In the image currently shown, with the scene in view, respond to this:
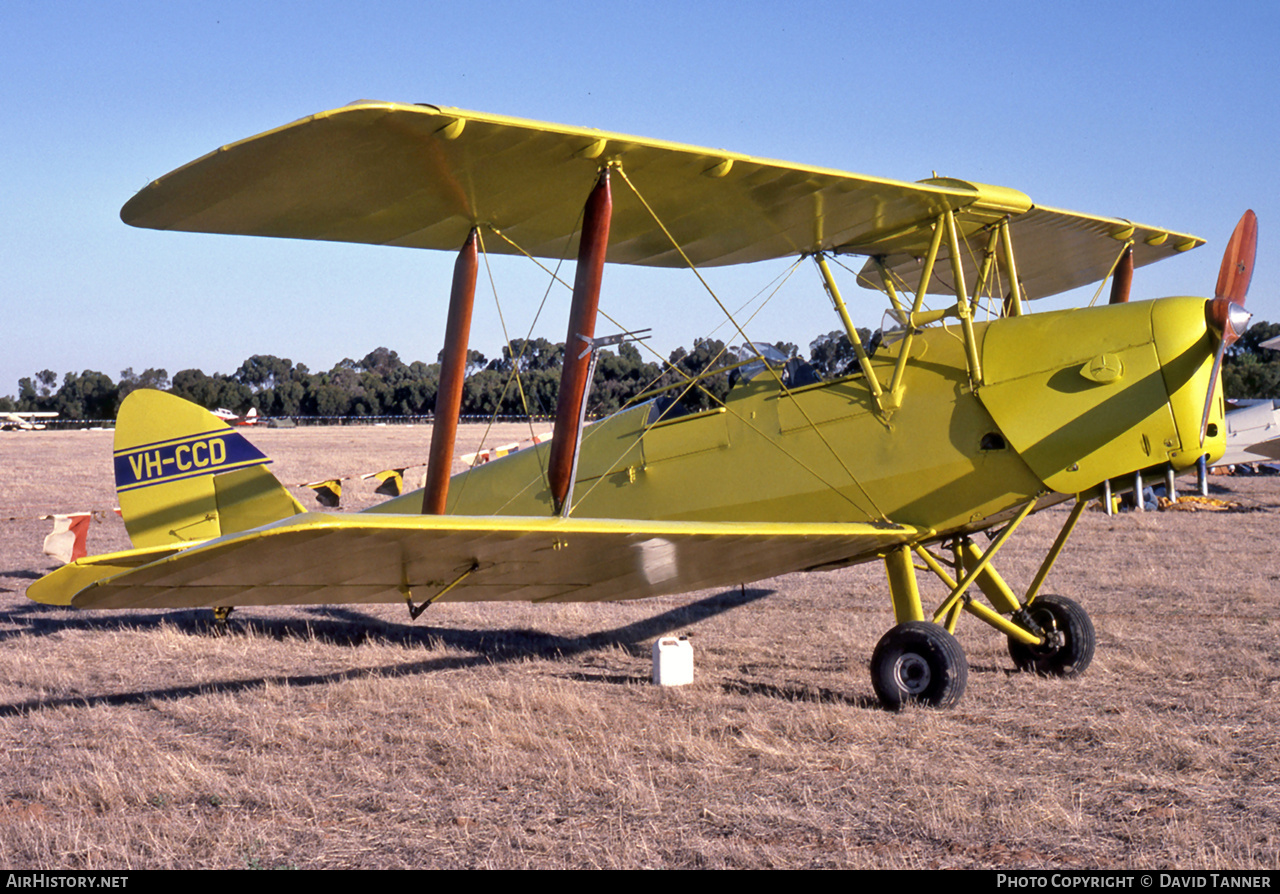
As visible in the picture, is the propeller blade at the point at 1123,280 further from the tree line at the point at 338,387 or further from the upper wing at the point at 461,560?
the tree line at the point at 338,387

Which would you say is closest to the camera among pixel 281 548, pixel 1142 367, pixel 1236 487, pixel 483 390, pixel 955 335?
pixel 281 548

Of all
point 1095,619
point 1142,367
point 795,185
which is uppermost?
point 795,185

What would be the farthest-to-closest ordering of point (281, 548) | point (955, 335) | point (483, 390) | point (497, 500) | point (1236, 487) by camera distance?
1. point (483, 390)
2. point (1236, 487)
3. point (497, 500)
4. point (955, 335)
5. point (281, 548)

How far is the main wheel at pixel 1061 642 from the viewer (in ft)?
19.0

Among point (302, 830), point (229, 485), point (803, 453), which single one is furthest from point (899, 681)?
point (229, 485)

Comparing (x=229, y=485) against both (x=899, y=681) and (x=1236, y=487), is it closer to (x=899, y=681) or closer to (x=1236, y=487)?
(x=899, y=681)

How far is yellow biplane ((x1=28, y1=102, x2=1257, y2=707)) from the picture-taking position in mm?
4320

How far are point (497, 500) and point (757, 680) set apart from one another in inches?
91.6

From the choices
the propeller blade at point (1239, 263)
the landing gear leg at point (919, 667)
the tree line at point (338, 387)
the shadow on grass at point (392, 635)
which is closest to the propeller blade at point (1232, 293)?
the propeller blade at point (1239, 263)

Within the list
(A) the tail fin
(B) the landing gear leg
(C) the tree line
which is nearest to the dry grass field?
(B) the landing gear leg

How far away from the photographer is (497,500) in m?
7.04

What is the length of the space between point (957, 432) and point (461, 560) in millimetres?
2722

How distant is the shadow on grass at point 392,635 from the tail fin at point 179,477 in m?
0.94

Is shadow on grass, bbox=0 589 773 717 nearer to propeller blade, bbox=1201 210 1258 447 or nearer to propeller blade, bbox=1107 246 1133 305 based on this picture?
propeller blade, bbox=1201 210 1258 447
